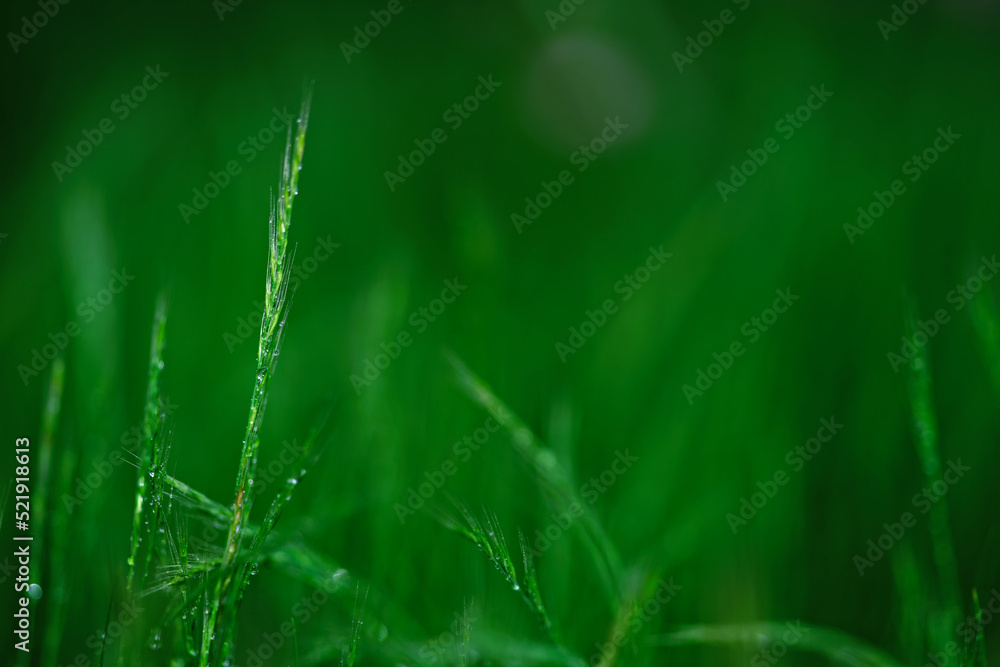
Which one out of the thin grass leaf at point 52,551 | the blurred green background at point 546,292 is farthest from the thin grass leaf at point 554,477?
A: the thin grass leaf at point 52,551

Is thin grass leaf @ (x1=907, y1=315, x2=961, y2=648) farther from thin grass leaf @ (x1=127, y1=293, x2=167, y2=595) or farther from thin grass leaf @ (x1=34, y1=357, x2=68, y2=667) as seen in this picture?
thin grass leaf @ (x1=34, y1=357, x2=68, y2=667)

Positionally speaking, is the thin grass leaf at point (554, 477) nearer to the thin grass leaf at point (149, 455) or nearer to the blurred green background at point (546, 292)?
the blurred green background at point (546, 292)

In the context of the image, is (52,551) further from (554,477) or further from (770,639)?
(770,639)

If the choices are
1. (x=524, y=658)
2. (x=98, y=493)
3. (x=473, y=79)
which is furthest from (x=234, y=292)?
(x=473, y=79)

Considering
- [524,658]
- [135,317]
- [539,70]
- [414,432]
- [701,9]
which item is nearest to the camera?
[524,658]

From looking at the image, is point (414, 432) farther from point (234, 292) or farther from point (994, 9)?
point (994, 9)

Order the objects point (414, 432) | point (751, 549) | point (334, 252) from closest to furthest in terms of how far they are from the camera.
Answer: point (751, 549), point (414, 432), point (334, 252)

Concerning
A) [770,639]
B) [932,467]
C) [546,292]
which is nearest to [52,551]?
[770,639]

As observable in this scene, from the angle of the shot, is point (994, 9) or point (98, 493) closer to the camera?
point (98, 493)

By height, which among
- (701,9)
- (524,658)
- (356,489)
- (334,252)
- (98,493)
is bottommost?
(524,658)
